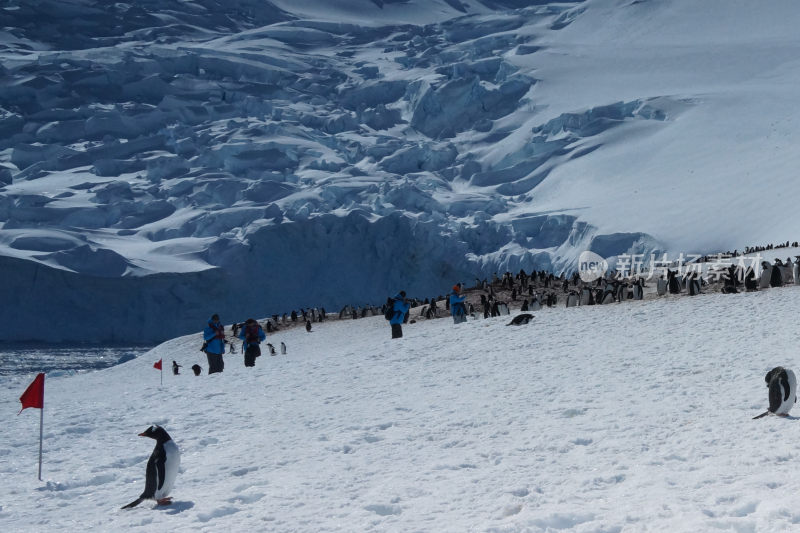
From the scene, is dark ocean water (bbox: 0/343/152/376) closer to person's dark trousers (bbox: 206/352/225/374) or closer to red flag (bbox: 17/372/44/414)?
person's dark trousers (bbox: 206/352/225/374)

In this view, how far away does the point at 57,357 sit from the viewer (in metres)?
40.0

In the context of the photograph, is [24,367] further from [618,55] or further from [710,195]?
[618,55]

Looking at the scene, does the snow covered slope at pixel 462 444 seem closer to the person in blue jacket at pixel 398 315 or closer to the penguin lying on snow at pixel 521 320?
the penguin lying on snow at pixel 521 320

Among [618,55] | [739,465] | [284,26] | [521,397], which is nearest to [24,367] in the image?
[521,397]

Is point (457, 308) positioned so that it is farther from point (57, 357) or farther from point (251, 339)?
point (57, 357)

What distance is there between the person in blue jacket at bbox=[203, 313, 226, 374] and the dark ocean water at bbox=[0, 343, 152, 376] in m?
18.6

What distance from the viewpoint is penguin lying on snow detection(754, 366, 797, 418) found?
7.72 metres

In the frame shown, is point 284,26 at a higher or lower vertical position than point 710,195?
higher

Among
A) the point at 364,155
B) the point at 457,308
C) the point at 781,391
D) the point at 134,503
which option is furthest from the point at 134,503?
the point at 364,155

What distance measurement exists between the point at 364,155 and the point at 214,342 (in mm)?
49957

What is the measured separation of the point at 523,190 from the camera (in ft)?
192

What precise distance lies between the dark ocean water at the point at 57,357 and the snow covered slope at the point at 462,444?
74.5ft

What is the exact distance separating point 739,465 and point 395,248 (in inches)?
1765

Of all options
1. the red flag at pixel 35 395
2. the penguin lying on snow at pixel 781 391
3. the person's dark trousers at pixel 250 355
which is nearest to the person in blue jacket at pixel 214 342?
the person's dark trousers at pixel 250 355
